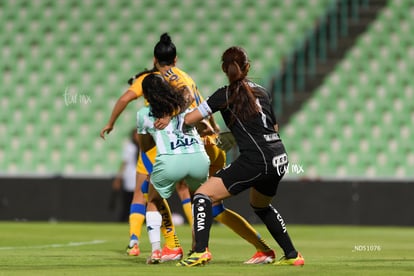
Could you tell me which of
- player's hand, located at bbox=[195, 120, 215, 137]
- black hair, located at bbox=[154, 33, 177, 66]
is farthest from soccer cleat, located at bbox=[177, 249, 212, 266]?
black hair, located at bbox=[154, 33, 177, 66]

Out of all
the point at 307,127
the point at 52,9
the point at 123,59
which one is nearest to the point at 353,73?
the point at 307,127

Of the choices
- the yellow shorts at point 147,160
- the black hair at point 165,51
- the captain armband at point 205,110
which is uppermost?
the black hair at point 165,51

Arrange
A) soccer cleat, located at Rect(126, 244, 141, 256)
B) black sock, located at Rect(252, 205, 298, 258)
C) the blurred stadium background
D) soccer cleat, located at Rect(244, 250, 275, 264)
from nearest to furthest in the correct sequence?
1. black sock, located at Rect(252, 205, 298, 258)
2. soccer cleat, located at Rect(244, 250, 275, 264)
3. soccer cleat, located at Rect(126, 244, 141, 256)
4. the blurred stadium background

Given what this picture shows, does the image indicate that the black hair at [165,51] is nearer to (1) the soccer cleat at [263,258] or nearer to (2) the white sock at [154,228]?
(2) the white sock at [154,228]

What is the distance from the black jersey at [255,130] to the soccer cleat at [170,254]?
1567mm

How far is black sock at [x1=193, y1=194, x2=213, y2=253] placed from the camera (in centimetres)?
845

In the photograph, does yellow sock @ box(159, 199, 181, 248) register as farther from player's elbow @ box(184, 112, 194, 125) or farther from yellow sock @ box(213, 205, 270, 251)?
player's elbow @ box(184, 112, 194, 125)

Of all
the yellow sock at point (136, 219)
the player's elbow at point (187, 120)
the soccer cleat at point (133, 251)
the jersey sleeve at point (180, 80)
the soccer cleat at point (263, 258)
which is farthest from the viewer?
the yellow sock at point (136, 219)

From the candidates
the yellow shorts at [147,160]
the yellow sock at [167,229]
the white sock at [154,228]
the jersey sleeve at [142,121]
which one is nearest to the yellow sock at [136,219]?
the yellow shorts at [147,160]

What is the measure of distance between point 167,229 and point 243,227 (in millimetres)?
891

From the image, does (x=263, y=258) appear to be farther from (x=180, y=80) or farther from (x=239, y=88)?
(x=180, y=80)

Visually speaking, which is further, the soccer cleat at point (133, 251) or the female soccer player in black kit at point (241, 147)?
the soccer cleat at point (133, 251)

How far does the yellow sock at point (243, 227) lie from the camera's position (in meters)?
9.26

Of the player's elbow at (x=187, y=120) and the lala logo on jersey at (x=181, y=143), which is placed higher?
the player's elbow at (x=187, y=120)
